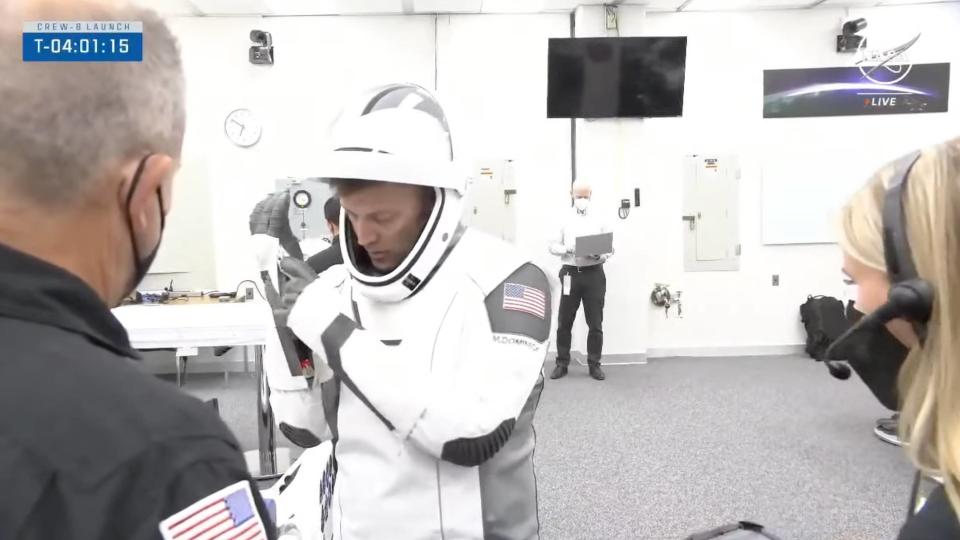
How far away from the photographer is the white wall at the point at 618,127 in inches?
246

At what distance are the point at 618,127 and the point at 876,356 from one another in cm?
551

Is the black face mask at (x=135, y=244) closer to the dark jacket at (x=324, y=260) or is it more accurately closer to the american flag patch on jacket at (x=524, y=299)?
the american flag patch on jacket at (x=524, y=299)

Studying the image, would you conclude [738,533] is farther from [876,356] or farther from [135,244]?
[135,244]

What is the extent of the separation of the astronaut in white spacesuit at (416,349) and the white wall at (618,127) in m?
5.22

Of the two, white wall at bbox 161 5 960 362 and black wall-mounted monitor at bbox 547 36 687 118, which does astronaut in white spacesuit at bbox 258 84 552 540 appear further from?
white wall at bbox 161 5 960 362

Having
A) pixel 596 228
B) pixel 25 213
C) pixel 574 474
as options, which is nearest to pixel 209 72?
pixel 596 228

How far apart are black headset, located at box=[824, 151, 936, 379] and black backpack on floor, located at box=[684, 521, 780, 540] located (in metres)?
1.80

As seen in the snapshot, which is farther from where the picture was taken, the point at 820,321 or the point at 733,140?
the point at 733,140

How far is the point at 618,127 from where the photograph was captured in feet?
20.3

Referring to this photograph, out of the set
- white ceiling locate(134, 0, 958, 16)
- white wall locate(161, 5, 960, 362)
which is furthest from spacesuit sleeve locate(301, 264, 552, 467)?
white ceiling locate(134, 0, 958, 16)

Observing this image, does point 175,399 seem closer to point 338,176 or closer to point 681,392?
point 338,176

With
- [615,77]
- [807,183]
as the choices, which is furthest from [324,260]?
[807,183]

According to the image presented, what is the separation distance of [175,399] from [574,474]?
3383 millimetres

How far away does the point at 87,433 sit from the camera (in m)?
0.46
